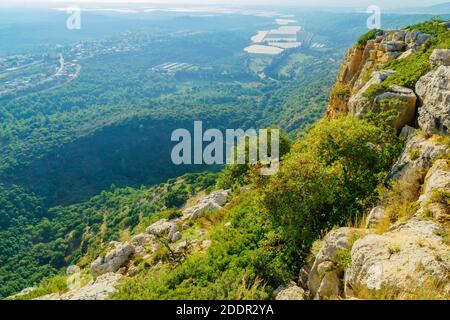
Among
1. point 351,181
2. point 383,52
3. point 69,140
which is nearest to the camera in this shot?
point 351,181

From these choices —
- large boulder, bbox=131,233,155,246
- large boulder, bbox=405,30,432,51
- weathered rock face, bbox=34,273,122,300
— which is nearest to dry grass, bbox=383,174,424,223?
weathered rock face, bbox=34,273,122,300

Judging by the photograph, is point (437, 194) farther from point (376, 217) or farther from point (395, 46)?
point (395, 46)

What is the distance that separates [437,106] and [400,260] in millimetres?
7051

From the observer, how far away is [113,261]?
1595cm

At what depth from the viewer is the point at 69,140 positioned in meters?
103

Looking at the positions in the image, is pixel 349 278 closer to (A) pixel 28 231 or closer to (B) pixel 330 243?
(B) pixel 330 243

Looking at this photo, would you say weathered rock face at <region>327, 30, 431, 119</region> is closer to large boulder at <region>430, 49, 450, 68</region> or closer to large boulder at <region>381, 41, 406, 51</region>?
large boulder at <region>381, 41, 406, 51</region>

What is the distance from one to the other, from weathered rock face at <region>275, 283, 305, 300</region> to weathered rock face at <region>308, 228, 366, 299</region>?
0.27 meters

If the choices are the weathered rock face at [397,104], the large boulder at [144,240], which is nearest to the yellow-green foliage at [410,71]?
the weathered rock face at [397,104]

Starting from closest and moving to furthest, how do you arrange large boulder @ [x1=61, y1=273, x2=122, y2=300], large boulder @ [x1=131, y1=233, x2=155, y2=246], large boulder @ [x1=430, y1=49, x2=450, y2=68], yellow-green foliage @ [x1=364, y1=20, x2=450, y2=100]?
1. large boulder @ [x1=61, y1=273, x2=122, y2=300]
2. large boulder @ [x1=430, y1=49, x2=450, y2=68]
3. yellow-green foliage @ [x1=364, y1=20, x2=450, y2=100]
4. large boulder @ [x1=131, y1=233, x2=155, y2=246]

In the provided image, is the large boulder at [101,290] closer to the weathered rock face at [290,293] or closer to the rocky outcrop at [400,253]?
the weathered rock face at [290,293]

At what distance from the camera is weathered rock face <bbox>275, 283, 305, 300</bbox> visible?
8.61 m
